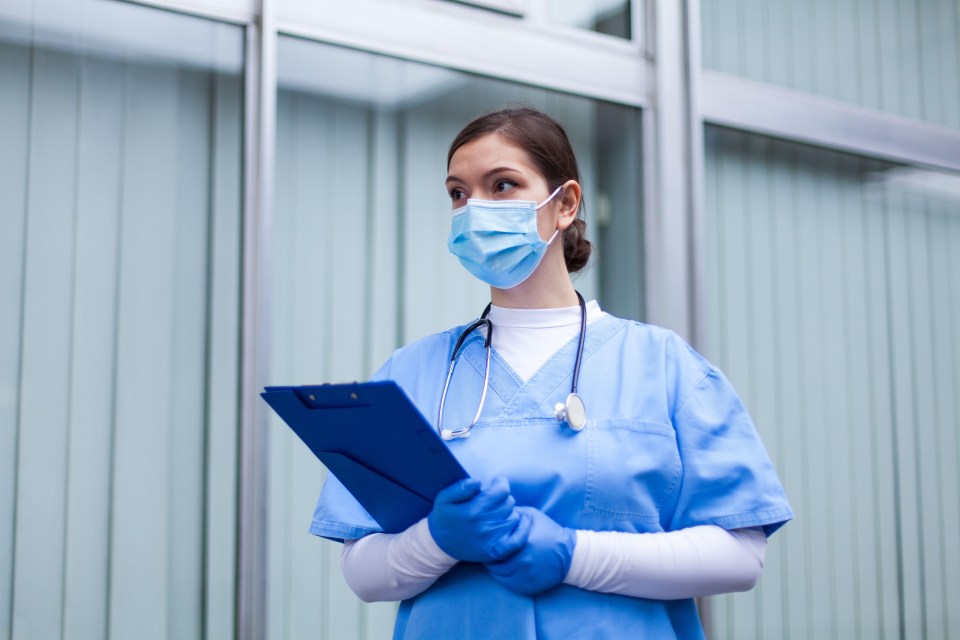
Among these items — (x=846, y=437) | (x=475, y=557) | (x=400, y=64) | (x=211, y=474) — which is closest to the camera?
(x=475, y=557)

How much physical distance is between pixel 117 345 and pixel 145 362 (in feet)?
0.22

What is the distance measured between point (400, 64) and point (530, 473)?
1558 millimetres

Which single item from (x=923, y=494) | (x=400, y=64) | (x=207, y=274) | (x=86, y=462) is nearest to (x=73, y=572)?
(x=86, y=462)

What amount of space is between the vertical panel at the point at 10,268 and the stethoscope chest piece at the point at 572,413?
1.28 meters

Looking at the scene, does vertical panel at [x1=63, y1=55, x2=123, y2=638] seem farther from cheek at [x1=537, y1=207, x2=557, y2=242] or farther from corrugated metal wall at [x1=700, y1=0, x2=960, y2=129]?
corrugated metal wall at [x1=700, y1=0, x2=960, y2=129]

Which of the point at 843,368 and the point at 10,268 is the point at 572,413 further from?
the point at 843,368

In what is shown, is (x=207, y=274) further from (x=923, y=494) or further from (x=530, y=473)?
(x=923, y=494)

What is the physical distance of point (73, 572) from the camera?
6.88 feet

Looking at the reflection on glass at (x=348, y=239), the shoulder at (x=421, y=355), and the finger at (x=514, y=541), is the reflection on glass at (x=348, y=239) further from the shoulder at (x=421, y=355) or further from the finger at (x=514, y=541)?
the finger at (x=514, y=541)

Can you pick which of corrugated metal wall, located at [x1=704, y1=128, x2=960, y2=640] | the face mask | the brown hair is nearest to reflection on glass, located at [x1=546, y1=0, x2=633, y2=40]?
corrugated metal wall, located at [x1=704, y1=128, x2=960, y2=640]

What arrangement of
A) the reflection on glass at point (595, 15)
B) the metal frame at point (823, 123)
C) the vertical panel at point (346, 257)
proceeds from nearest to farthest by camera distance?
1. the vertical panel at point (346, 257)
2. the reflection on glass at point (595, 15)
3. the metal frame at point (823, 123)

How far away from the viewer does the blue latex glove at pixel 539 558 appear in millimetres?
1204

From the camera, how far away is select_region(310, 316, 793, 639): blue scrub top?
1282mm

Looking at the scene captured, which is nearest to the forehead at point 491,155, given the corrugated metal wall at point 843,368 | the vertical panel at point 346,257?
the vertical panel at point 346,257
